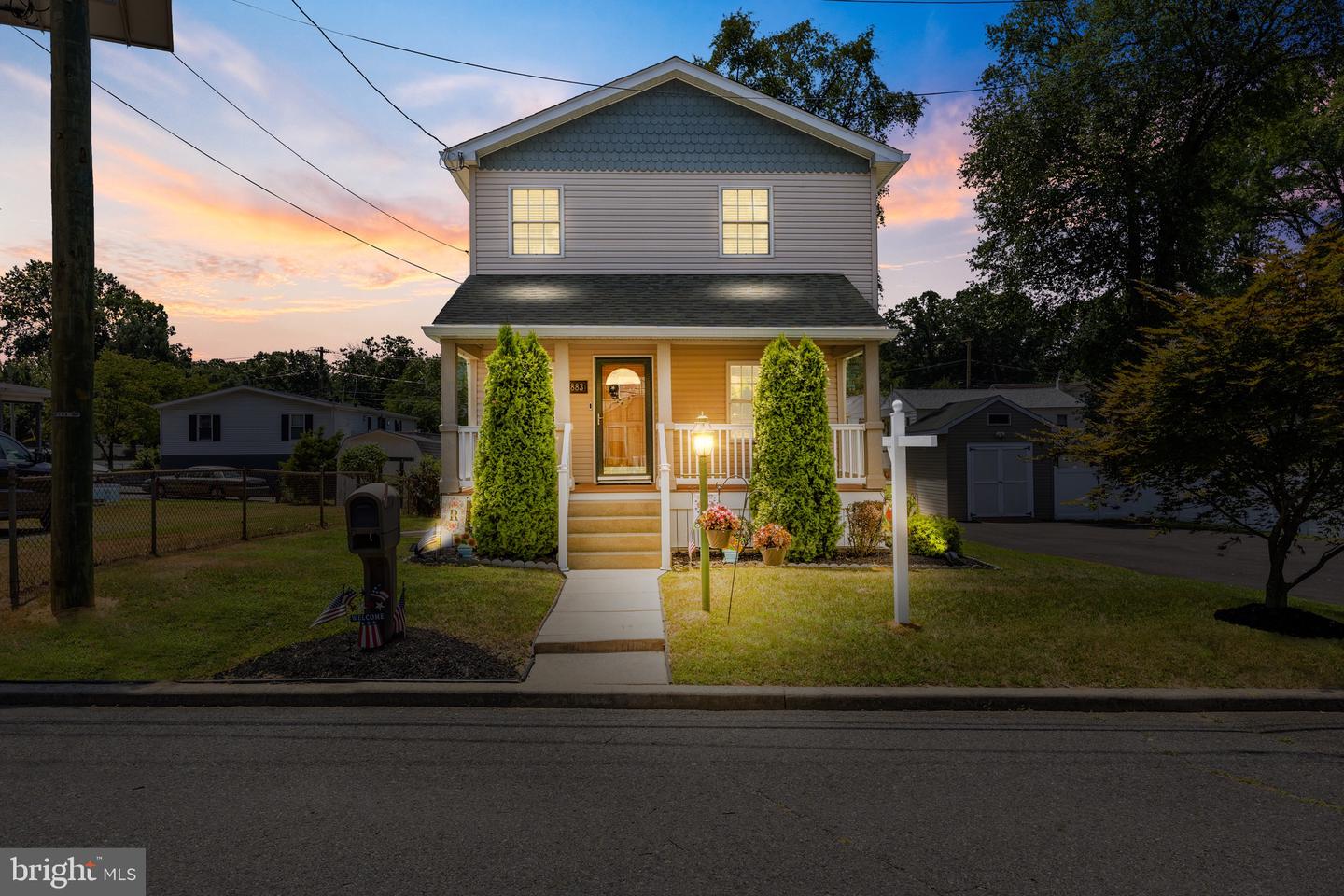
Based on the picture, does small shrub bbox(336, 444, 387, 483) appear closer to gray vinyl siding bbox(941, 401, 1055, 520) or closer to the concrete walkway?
the concrete walkway

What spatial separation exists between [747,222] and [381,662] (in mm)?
11741

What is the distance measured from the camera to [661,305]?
13344 millimetres

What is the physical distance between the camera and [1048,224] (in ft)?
72.0

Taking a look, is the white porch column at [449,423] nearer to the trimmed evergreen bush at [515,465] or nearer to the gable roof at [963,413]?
the trimmed evergreen bush at [515,465]

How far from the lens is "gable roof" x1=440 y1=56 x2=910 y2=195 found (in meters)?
14.4

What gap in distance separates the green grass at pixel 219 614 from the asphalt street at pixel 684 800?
2.86 feet

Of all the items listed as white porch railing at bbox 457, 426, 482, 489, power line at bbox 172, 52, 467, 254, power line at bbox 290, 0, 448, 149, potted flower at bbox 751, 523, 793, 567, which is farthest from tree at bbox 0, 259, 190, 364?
potted flower at bbox 751, 523, 793, 567

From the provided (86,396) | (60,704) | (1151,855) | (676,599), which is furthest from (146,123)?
(1151,855)

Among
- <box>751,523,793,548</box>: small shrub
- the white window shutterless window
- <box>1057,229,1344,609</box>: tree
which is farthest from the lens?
the white window shutterless window

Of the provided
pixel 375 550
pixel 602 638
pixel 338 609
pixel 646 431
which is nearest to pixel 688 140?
pixel 646 431

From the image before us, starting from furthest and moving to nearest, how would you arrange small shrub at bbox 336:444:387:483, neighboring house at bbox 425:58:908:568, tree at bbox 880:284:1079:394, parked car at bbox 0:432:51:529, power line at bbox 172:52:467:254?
tree at bbox 880:284:1079:394, small shrub at bbox 336:444:387:483, neighboring house at bbox 425:58:908:568, power line at bbox 172:52:467:254, parked car at bbox 0:432:51:529

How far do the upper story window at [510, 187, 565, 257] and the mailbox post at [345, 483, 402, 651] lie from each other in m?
9.45

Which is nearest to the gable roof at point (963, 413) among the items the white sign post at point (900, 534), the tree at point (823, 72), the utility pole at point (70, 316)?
the tree at point (823, 72)

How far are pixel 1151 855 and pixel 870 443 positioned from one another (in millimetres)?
9106
